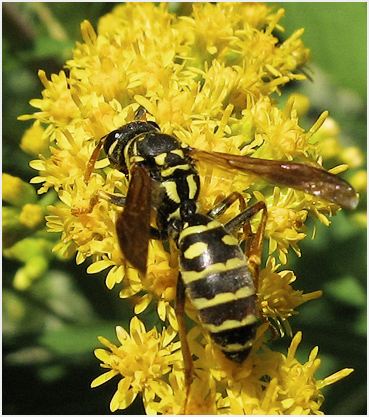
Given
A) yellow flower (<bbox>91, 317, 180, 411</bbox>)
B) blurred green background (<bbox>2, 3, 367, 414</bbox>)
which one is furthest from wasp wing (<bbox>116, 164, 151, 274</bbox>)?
blurred green background (<bbox>2, 3, 367, 414</bbox>)

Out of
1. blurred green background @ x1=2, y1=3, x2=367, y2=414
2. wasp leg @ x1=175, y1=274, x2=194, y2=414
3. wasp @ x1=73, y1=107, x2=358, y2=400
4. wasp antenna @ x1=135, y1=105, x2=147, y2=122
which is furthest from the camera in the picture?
blurred green background @ x1=2, y1=3, x2=367, y2=414

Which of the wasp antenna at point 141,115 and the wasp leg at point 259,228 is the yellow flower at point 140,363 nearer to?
the wasp leg at point 259,228

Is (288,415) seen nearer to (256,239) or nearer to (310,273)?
(256,239)

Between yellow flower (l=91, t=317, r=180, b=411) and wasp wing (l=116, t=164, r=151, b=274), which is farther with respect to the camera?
Answer: yellow flower (l=91, t=317, r=180, b=411)

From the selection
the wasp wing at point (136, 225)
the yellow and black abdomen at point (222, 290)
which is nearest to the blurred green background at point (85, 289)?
the yellow and black abdomen at point (222, 290)

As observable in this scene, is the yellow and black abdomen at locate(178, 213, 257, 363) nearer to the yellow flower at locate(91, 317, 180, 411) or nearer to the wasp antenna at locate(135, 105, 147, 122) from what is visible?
the yellow flower at locate(91, 317, 180, 411)

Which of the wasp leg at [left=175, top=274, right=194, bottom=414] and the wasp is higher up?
the wasp

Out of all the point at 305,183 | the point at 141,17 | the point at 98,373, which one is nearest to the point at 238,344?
the point at 305,183
